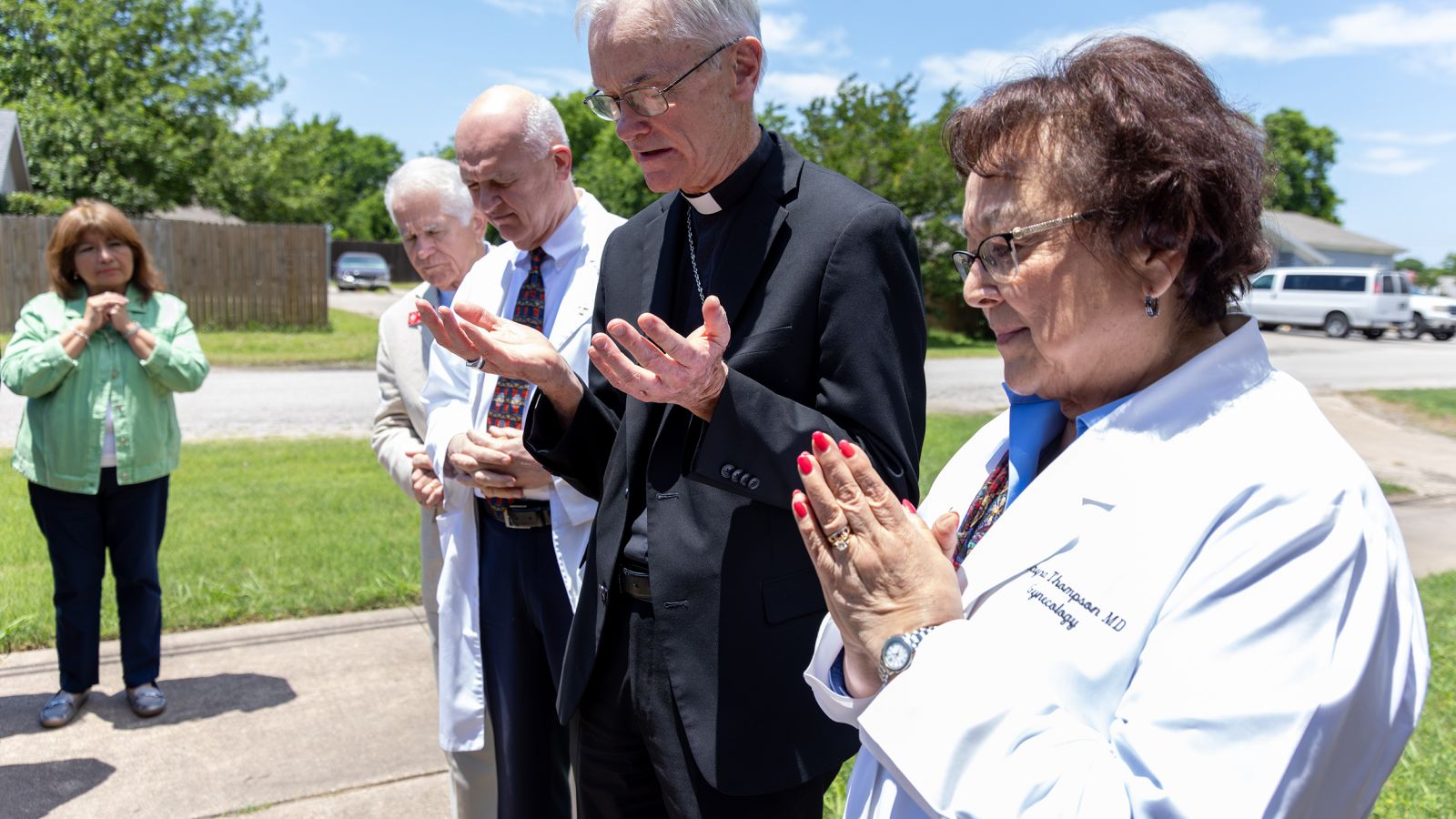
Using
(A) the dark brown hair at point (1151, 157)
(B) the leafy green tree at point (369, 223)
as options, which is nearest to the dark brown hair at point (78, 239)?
(A) the dark brown hair at point (1151, 157)

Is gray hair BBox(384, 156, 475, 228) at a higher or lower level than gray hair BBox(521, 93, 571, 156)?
lower

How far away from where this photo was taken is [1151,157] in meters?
1.38

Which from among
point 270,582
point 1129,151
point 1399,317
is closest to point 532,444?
point 1129,151

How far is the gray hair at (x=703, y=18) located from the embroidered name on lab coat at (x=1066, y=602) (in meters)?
1.36

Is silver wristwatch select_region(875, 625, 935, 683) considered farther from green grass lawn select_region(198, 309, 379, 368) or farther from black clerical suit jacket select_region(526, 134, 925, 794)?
green grass lawn select_region(198, 309, 379, 368)

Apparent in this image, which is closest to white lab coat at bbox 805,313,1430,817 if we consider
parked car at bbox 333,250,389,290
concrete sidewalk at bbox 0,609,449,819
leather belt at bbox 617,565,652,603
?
leather belt at bbox 617,565,652,603

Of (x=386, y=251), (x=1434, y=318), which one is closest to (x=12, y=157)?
(x=386, y=251)

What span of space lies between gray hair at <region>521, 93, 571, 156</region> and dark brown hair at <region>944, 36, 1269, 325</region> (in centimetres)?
189

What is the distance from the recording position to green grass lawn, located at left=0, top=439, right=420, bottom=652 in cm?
535

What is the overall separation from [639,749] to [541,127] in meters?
1.80

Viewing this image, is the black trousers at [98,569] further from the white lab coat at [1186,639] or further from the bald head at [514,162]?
the white lab coat at [1186,639]

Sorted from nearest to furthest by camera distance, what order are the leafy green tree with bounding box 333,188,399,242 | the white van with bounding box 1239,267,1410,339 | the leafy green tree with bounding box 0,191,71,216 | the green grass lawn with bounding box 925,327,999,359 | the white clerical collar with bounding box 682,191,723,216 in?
1. the white clerical collar with bounding box 682,191,723,216
2. the green grass lawn with bounding box 925,327,999,359
3. the leafy green tree with bounding box 0,191,71,216
4. the white van with bounding box 1239,267,1410,339
5. the leafy green tree with bounding box 333,188,399,242

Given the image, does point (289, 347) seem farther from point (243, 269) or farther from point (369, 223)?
point (369, 223)

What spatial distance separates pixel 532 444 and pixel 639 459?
1.11 feet
